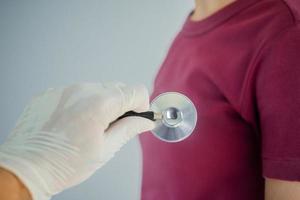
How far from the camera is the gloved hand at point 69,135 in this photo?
0.48 m

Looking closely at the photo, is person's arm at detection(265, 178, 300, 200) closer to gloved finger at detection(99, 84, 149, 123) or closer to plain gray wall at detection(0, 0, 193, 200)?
gloved finger at detection(99, 84, 149, 123)

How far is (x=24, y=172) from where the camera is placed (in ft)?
1.51

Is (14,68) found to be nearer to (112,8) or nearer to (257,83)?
(112,8)

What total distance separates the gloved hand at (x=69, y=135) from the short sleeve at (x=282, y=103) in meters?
0.19

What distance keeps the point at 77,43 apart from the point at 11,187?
22.1 inches

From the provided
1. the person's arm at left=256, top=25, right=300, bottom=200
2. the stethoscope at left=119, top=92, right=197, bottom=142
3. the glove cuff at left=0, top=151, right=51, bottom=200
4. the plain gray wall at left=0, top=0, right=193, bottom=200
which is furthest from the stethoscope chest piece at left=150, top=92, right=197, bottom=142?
the plain gray wall at left=0, top=0, right=193, bottom=200

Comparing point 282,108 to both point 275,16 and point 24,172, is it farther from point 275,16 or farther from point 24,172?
point 24,172

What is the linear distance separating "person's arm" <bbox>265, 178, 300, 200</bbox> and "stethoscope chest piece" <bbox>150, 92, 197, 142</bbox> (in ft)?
0.50

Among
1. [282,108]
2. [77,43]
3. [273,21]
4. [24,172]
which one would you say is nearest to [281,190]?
[282,108]

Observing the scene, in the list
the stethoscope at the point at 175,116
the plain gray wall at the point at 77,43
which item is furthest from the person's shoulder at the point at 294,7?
the plain gray wall at the point at 77,43

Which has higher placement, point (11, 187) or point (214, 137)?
point (11, 187)

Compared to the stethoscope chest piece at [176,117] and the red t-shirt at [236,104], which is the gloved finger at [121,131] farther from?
the red t-shirt at [236,104]

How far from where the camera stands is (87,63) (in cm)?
94

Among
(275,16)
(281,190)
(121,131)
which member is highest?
(275,16)
